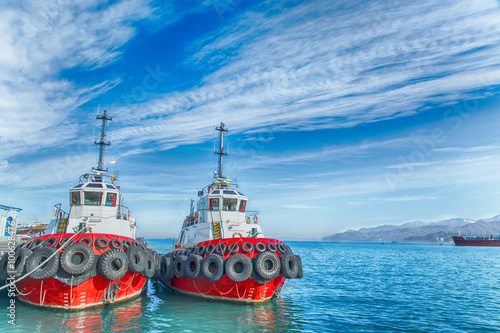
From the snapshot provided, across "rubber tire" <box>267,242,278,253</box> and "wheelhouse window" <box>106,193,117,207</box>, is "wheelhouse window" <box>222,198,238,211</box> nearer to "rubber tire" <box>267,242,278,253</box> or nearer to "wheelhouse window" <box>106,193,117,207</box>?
"rubber tire" <box>267,242,278,253</box>

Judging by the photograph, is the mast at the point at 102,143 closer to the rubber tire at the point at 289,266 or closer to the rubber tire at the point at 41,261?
the rubber tire at the point at 41,261

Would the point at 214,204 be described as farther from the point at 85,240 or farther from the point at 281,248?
the point at 85,240

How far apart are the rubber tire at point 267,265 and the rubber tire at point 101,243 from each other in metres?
8.05

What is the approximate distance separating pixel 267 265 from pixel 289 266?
1.62 m

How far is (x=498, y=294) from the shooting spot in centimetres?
2272

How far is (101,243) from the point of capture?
1584 centimetres

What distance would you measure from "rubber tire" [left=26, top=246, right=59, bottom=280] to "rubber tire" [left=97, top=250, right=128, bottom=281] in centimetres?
191

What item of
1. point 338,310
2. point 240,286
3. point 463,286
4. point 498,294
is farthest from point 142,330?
point 463,286

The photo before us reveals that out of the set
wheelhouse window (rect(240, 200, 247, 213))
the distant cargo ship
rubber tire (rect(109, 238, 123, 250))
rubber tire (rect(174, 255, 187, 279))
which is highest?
wheelhouse window (rect(240, 200, 247, 213))

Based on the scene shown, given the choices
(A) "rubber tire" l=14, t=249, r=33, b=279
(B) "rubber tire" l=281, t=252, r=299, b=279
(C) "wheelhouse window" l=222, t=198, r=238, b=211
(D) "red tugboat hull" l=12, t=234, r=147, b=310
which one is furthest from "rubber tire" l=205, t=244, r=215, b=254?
(A) "rubber tire" l=14, t=249, r=33, b=279

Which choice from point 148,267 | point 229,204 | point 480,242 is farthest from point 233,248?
point 480,242

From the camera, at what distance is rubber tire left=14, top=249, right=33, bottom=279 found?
1464 cm

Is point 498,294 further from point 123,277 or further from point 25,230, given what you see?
point 25,230

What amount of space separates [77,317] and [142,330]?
136 inches
